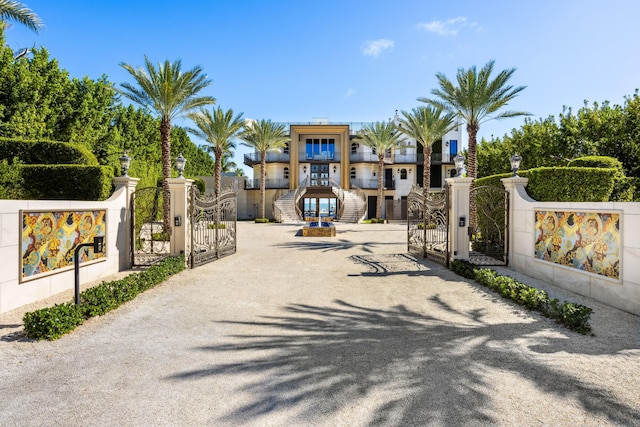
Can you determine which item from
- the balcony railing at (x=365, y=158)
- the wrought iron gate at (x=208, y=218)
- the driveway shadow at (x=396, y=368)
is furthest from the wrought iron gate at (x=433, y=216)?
the balcony railing at (x=365, y=158)

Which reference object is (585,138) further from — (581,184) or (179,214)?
(179,214)

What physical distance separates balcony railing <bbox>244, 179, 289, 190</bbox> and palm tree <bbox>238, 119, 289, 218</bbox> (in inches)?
197

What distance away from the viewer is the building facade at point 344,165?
39.6 meters

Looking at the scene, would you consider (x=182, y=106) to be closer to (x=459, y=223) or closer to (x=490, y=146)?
(x=459, y=223)

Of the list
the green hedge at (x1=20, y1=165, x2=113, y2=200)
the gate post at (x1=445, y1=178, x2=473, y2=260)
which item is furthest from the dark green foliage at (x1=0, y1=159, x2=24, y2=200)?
the gate post at (x1=445, y1=178, x2=473, y2=260)

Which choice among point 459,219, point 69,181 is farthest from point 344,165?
point 459,219

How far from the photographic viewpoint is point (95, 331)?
517cm

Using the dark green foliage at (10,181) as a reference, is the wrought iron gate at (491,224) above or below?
below

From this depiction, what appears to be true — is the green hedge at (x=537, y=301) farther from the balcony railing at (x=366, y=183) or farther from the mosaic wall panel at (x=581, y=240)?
the balcony railing at (x=366, y=183)

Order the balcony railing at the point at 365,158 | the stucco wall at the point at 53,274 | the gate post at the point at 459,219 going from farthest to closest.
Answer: the balcony railing at the point at 365,158, the gate post at the point at 459,219, the stucco wall at the point at 53,274

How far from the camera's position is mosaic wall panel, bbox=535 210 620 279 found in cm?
649

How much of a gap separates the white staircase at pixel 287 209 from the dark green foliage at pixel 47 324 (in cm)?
2689

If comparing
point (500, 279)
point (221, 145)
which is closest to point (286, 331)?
point (500, 279)

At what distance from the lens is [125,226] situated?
9719mm
